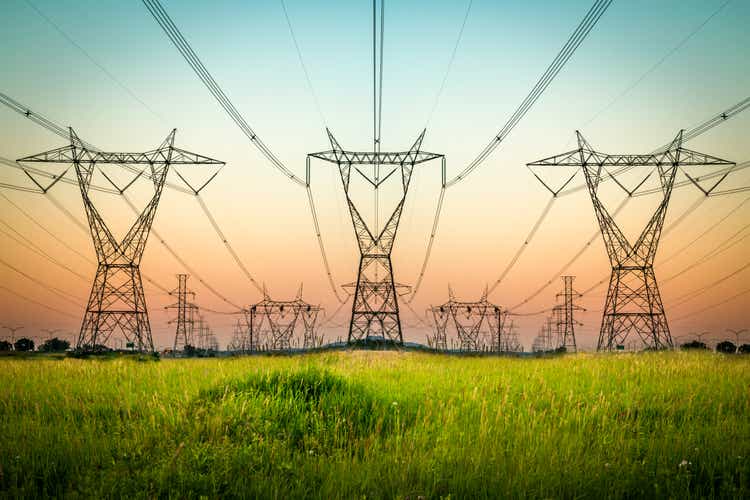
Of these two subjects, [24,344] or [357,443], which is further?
[24,344]

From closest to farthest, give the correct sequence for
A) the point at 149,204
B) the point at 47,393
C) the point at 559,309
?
1. the point at 47,393
2. the point at 149,204
3. the point at 559,309

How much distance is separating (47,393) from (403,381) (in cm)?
663

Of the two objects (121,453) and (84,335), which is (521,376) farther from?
(84,335)

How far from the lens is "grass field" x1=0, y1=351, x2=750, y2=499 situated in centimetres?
511

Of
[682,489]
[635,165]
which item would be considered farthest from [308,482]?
[635,165]

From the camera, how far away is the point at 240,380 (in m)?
9.16

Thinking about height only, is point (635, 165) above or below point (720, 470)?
above

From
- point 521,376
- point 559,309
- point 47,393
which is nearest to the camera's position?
point 47,393

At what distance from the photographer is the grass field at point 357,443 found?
5.11m

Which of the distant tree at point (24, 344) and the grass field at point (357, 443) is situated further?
the distant tree at point (24, 344)

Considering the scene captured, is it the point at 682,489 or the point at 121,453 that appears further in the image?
the point at 121,453

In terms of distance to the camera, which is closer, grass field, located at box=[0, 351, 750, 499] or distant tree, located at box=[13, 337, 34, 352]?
grass field, located at box=[0, 351, 750, 499]

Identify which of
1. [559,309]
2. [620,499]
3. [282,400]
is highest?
[559,309]

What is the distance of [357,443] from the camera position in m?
6.34
